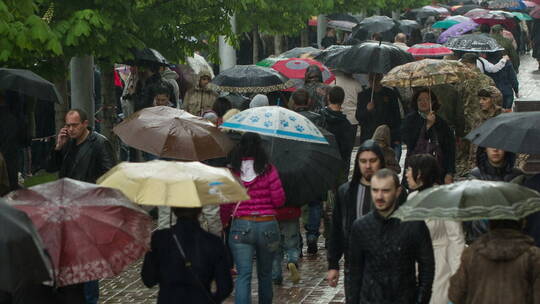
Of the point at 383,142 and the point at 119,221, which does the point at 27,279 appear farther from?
the point at 383,142

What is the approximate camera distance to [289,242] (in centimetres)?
1188

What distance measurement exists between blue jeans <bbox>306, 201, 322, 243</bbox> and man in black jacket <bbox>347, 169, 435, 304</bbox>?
5031 mm

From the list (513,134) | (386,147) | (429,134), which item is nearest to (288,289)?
(386,147)

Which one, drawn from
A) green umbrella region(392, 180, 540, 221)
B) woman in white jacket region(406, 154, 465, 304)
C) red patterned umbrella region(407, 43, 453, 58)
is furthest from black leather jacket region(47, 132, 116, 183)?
red patterned umbrella region(407, 43, 453, 58)

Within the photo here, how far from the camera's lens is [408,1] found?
137 ft

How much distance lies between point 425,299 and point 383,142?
421 cm

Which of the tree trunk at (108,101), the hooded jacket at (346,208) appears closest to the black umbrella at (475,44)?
the tree trunk at (108,101)

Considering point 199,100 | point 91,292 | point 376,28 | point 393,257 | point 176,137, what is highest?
point 376,28

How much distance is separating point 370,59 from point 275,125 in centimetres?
528

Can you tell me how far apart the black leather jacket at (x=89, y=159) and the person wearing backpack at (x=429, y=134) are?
10.3 ft

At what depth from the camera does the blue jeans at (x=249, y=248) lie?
9.83 m

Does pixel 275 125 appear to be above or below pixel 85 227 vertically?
above

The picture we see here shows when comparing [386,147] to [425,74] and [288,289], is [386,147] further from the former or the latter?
[425,74]

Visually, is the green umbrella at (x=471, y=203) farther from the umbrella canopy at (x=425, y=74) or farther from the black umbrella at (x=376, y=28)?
the black umbrella at (x=376, y=28)
